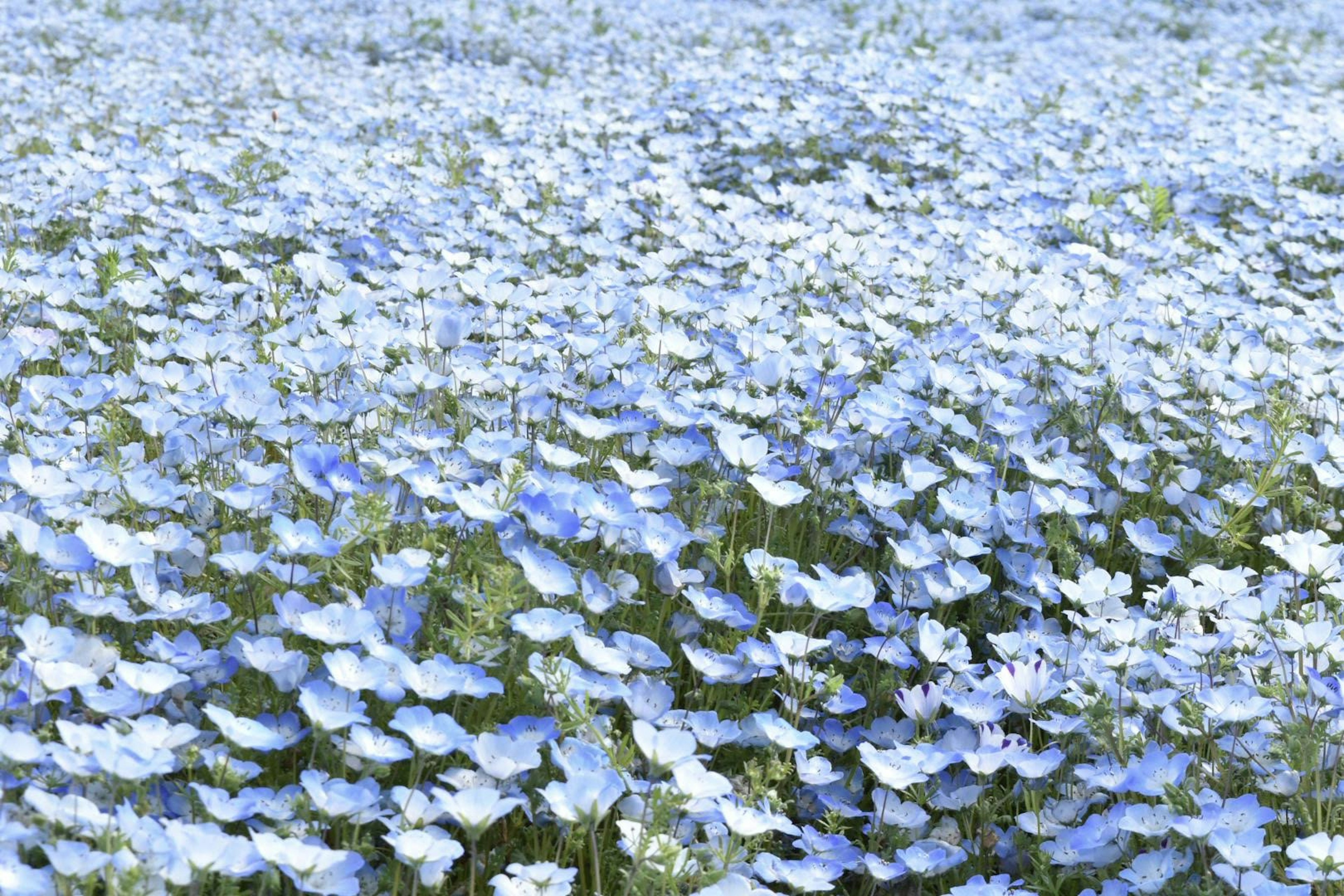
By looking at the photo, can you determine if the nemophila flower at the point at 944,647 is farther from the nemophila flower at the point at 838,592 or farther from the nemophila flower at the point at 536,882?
the nemophila flower at the point at 536,882

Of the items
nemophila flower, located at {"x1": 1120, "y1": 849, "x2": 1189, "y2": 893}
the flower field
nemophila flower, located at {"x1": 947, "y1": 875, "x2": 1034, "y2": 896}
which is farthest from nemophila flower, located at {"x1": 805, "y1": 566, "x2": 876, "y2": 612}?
nemophila flower, located at {"x1": 1120, "y1": 849, "x2": 1189, "y2": 893}

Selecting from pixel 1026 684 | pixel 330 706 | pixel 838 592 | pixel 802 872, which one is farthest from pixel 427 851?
pixel 1026 684

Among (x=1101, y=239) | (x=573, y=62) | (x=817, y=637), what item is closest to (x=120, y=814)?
(x=817, y=637)

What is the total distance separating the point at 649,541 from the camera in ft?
8.16

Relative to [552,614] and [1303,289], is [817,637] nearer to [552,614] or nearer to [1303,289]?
[552,614]

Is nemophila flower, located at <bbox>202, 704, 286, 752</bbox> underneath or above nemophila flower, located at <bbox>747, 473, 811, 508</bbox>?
underneath

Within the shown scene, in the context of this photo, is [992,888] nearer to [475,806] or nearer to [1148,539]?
[475,806]

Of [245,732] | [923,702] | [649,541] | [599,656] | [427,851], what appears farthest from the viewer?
[649,541]

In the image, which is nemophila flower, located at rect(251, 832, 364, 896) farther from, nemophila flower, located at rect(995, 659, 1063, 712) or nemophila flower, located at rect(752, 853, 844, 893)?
nemophila flower, located at rect(995, 659, 1063, 712)

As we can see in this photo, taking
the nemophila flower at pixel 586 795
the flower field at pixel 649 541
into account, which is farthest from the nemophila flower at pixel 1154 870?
the nemophila flower at pixel 586 795

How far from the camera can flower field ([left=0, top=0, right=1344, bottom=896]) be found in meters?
1.98

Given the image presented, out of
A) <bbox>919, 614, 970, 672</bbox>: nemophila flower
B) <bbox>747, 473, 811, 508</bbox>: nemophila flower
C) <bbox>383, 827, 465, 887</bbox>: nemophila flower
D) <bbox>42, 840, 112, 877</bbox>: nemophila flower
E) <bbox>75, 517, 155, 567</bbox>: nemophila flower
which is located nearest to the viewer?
<bbox>42, 840, 112, 877</bbox>: nemophila flower

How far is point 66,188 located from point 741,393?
3.11 m

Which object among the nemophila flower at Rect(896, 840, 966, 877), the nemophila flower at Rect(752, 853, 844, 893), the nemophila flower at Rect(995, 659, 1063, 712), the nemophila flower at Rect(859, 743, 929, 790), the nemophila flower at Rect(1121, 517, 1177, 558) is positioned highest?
the nemophila flower at Rect(995, 659, 1063, 712)
